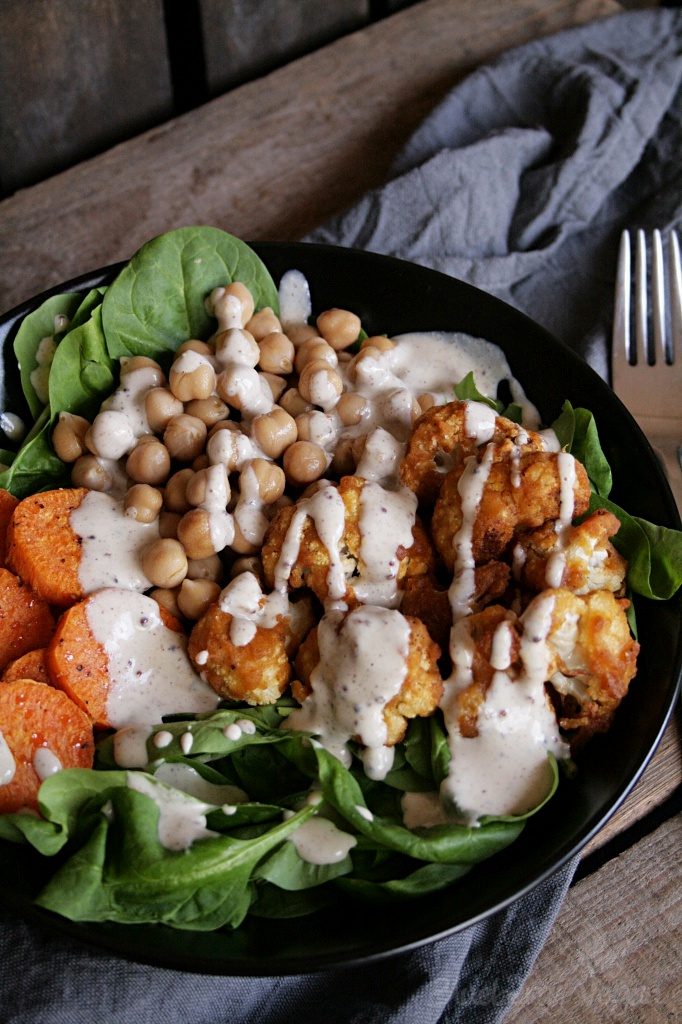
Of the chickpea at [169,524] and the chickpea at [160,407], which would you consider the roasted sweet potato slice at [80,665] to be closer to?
the chickpea at [169,524]

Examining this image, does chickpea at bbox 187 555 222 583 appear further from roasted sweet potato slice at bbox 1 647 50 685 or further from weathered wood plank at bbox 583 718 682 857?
weathered wood plank at bbox 583 718 682 857

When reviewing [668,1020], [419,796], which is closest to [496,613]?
[419,796]

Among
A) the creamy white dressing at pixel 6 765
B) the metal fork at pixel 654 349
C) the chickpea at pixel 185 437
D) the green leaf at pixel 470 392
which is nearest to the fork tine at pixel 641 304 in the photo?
the metal fork at pixel 654 349

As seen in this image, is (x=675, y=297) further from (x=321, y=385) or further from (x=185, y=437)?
(x=185, y=437)

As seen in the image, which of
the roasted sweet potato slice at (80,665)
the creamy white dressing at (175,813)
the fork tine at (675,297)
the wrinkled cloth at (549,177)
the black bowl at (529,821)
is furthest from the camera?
the wrinkled cloth at (549,177)

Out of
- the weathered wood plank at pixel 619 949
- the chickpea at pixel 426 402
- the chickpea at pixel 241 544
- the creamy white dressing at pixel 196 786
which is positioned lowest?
the weathered wood plank at pixel 619 949

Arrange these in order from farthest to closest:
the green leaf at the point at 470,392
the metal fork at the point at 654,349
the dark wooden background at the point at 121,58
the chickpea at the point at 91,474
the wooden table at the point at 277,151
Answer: the dark wooden background at the point at 121,58, the wooden table at the point at 277,151, the metal fork at the point at 654,349, the green leaf at the point at 470,392, the chickpea at the point at 91,474

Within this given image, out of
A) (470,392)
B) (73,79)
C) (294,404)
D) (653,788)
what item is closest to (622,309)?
(470,392)

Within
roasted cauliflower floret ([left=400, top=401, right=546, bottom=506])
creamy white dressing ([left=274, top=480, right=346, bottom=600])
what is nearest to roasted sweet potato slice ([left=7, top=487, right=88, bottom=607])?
creamy white dressing ([left=274, top=480, right=346, bottom=600])
